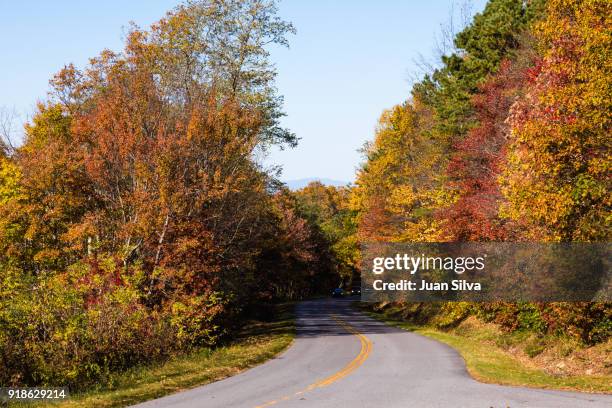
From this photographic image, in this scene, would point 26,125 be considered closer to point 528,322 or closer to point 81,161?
point 81,161

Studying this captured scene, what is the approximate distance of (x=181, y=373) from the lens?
20094 millimetres

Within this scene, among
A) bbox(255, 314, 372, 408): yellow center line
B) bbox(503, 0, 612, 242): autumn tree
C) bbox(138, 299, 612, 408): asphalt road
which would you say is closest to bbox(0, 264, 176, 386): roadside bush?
bbox(138, 299, 612, 408): asphalt road

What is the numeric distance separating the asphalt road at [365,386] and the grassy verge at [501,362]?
2.10ft

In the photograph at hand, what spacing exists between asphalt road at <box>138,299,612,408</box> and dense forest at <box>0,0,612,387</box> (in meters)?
4.07

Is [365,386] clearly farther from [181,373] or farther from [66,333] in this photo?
[66,333]

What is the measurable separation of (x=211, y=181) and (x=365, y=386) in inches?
582

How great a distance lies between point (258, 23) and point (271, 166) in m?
8.37

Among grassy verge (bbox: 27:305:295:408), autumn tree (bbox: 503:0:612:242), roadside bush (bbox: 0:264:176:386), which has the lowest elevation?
grassy verge (bbox: 27:305:295:408)

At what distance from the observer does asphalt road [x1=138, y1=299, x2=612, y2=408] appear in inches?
566

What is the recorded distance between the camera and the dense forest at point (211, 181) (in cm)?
1812

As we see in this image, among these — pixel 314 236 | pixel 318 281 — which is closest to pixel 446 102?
pixel 314 236

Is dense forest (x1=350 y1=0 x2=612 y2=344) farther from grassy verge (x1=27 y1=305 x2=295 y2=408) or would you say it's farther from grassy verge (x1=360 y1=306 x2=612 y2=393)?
grassy verge (x1=27 y1=305 x2=295 y2=408)

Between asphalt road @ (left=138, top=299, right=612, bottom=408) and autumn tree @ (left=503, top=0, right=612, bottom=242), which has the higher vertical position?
autumn tree @ (left=503, top=0, right=612, bottom=242)

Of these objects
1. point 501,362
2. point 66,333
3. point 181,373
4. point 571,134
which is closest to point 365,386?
point 181,373
